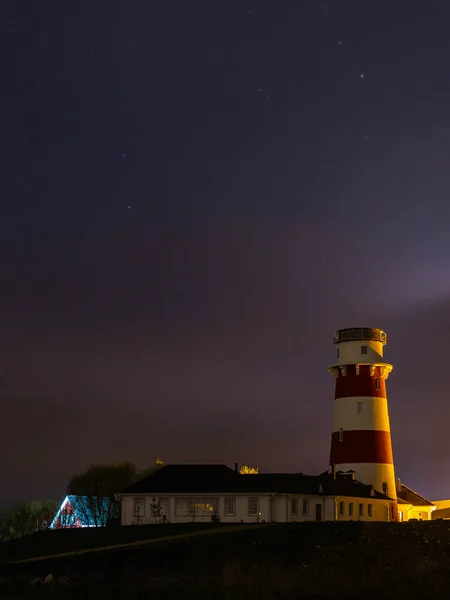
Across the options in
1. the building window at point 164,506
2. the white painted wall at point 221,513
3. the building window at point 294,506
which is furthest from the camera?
the building window at point 294,506

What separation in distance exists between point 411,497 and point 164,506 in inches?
1104

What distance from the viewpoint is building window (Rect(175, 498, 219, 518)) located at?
6519cm

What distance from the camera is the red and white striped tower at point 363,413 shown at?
235 ft

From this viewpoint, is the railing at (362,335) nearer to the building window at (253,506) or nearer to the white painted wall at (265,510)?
the white painted wall at (265,510)

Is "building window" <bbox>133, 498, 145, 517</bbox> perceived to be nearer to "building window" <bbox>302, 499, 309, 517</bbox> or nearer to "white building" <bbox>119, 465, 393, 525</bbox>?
"white building" <bbox>119, 465, 393, 525</bbox>

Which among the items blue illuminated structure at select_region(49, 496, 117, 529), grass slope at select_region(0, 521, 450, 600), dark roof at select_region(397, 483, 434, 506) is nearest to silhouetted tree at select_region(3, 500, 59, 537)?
blue illuminated structure at select_region(49, 496, 117, 529)

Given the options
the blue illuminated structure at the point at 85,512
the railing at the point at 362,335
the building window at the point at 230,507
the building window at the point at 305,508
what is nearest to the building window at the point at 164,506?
the building window at the point at 230,507

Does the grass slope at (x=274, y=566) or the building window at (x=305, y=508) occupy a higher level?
the building window at (x=305, y=508)

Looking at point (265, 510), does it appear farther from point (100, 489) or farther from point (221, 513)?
point (100, 489)

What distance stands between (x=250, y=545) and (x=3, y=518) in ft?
247

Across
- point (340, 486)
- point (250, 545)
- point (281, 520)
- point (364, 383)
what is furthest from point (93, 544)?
point (364, 383)

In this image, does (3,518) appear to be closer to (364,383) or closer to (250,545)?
(364,383)

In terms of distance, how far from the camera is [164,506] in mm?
65375

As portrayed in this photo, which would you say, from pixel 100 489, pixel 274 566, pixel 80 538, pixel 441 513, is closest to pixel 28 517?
pixel 100 489
